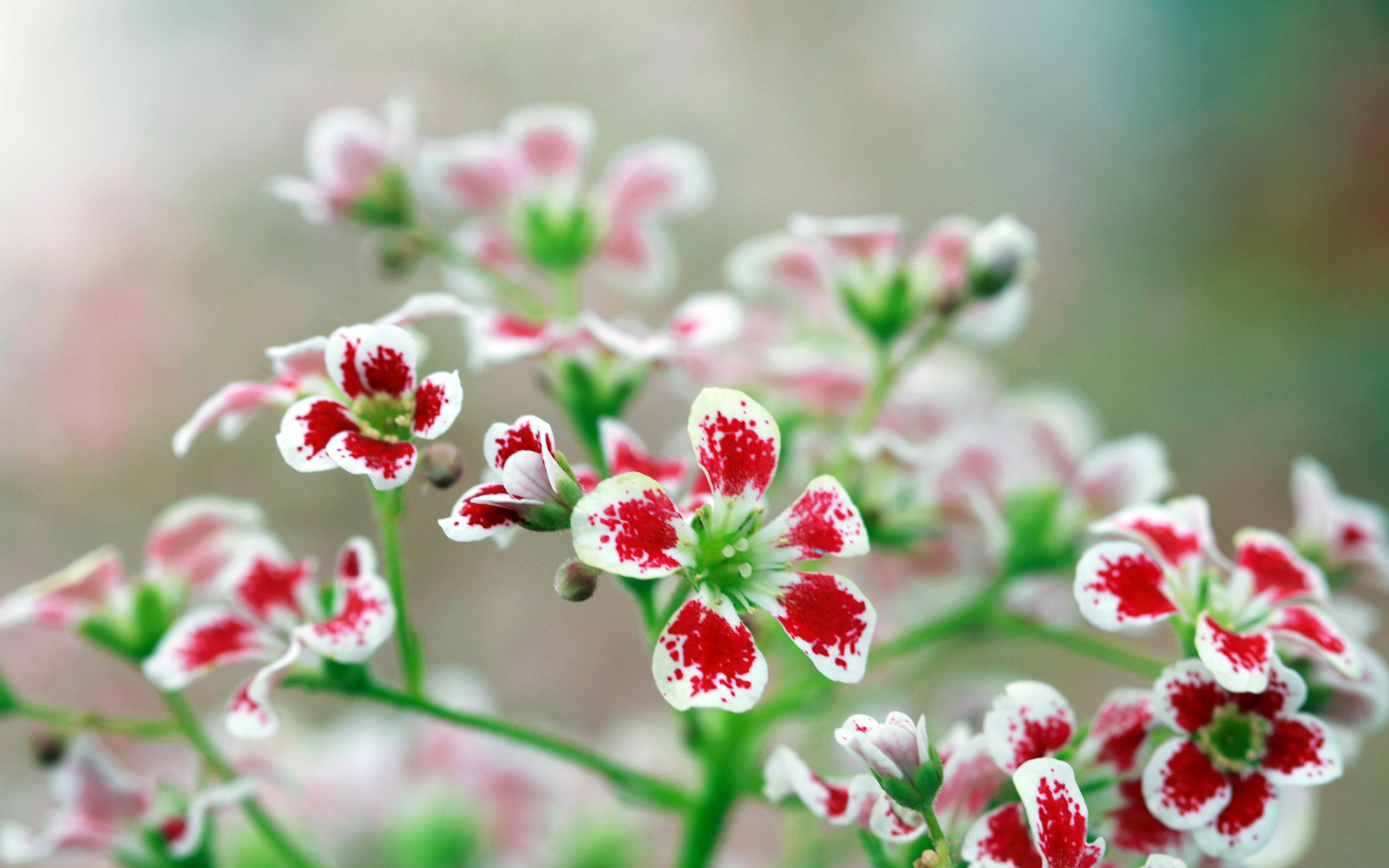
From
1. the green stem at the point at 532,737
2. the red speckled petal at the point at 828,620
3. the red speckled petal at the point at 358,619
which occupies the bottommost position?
the green stem at the point at 532,737

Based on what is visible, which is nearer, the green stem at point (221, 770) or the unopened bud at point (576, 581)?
the unopened bud at point (576, 581)

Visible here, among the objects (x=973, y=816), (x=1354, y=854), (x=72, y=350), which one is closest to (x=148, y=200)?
(x=72, y=350)

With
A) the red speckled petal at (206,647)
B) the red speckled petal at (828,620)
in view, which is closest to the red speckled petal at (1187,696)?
the red speckled petal at (828,620)

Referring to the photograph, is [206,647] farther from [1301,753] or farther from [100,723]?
[1301,753]

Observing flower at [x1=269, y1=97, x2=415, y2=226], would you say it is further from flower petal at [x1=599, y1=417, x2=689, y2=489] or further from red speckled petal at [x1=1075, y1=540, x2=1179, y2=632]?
red speckled petal at [x1=1075, y1=540, x2=1179, y2=632]

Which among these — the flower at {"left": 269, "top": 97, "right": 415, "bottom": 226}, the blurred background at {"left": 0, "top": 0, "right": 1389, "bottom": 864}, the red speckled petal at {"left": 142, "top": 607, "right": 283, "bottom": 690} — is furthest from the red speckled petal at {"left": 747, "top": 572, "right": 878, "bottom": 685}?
the blurred background at {"left": 0, "top": 0, "right": 1389, "bottom": 864}

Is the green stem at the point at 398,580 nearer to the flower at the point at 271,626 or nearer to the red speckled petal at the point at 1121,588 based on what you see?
the flower at the point at 271,626

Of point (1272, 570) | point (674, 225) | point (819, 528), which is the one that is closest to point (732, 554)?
point (819, 528)
